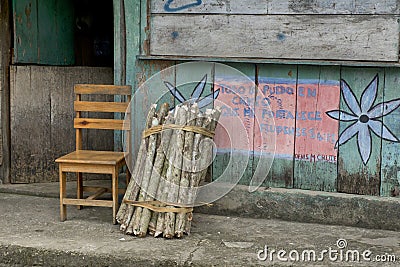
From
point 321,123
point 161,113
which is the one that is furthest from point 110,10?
point 321,123

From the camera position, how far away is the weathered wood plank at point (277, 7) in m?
4.62

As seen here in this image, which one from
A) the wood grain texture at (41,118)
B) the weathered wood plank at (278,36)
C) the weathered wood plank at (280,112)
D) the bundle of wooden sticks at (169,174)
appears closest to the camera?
the bundle of wooden sticks at (169,174)

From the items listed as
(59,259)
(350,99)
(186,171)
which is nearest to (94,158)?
(186,171)

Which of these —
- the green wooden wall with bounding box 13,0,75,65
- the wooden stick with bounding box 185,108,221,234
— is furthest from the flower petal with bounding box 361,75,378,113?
the green wooden wall with bounding box 13,0,75,65

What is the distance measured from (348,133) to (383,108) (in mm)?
321

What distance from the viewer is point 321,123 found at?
4879 millimetres

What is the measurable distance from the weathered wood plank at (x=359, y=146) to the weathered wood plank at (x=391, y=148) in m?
0.04

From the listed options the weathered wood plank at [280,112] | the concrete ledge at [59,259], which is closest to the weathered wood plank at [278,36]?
the weathered wood plank at [280,112]

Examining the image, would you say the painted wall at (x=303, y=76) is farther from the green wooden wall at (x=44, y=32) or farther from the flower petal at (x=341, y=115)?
the green wooden wall at (x=44, y=32)

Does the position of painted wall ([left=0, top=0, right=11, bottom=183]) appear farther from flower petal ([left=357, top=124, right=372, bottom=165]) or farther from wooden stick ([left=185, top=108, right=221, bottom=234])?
flower petal ([left=357, top=124, right=372, bottom=165])

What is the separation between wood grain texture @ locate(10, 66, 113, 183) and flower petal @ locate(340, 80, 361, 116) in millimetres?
2622

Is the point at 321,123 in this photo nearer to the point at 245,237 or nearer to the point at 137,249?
the point at 245,237

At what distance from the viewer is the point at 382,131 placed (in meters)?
4.73

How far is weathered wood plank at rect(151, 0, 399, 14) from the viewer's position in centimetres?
462
